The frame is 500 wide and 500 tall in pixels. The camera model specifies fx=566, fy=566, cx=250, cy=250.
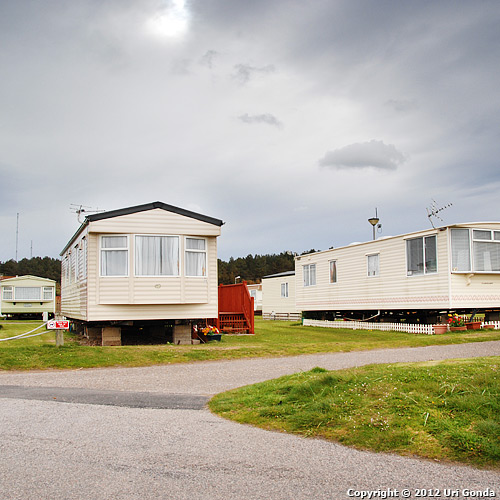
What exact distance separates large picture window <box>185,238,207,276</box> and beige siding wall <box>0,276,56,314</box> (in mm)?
21845

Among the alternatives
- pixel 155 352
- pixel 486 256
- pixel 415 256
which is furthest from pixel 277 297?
pixel 155 352

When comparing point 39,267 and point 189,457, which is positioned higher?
point 39,267

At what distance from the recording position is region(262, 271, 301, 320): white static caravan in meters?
36.2

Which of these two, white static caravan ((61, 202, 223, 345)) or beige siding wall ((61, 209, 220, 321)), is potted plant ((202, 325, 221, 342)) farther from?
beige siding wall ((61, 209, 220, 321))

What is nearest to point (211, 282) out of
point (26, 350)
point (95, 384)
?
point (26, 350)

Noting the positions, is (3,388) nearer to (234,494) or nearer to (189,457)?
(189,457)

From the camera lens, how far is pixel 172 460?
4.67 meters

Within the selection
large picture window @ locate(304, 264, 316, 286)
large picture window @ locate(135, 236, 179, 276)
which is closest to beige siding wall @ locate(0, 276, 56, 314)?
large picture window @ locate(304, 264, 316, 286)

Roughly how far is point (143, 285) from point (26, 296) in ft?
73.3

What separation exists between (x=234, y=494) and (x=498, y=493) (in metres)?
1.82

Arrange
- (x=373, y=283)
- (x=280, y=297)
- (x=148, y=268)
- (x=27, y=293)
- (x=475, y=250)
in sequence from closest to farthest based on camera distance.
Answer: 1. (x=148, y=268)
2. (x=475, y=250)
3. (x=373, y=283)
4. (x=27, y=293)
5. (x=280, y=297)

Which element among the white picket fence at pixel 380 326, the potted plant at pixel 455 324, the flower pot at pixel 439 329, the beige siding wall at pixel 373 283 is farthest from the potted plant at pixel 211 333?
the potted plant at pixel 455 324

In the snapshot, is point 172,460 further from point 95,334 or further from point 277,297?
point 277,297

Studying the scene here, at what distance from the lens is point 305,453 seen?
15.9 feet
